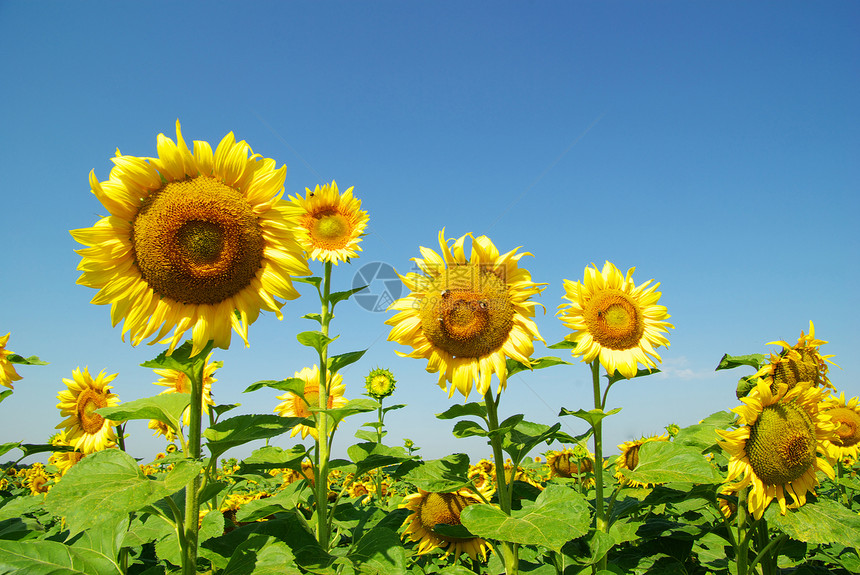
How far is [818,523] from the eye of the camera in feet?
11.7

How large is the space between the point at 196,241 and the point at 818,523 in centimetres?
459

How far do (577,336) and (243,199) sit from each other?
293 cm

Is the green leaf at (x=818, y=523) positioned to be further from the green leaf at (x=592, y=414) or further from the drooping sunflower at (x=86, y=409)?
the drooping sunflower at (x=86, y=409)

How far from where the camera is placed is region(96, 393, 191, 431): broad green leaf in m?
2.81

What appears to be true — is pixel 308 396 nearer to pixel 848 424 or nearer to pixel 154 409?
pixel 154 409

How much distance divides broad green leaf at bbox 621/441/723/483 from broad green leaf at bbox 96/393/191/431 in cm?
301

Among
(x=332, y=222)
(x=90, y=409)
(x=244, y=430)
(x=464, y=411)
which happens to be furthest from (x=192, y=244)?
(x=90, y=409)

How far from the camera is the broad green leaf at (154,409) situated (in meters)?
2.81

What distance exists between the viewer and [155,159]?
109 inches

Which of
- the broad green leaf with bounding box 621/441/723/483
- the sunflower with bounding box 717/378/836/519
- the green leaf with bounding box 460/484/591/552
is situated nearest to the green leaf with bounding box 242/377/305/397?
the green leaf with bounding box 460/484/591/552

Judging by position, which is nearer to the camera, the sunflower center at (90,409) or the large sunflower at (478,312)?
the large sunflower at (478,312)

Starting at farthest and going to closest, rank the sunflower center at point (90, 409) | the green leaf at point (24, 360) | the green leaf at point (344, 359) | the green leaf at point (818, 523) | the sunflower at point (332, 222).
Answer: the sunflower center at point (90, 409) → the sunflower at point (332, 222) → the green leaf at point (24, 360) → the green leaf at point (344, 359) → the green leaf at point (818, 523)

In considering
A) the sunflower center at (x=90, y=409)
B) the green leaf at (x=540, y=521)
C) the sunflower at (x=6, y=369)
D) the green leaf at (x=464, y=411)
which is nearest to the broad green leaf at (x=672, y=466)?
the green leaf at (x=540, y=521)

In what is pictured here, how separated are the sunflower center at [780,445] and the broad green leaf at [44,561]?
4.37m
